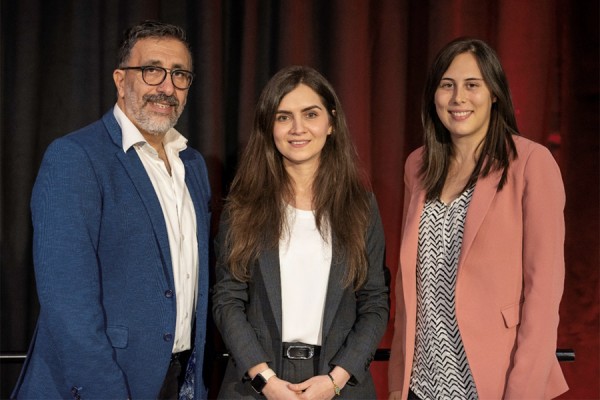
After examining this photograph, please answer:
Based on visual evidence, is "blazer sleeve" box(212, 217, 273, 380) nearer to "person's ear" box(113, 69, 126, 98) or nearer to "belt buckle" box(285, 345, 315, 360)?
"belt buckle" box(285, 345, 315, 360)

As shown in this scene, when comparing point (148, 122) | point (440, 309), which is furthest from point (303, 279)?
point (148, 122)

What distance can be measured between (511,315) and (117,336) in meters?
1.12

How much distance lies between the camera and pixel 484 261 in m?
1.90

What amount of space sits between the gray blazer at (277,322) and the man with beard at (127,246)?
114 mm

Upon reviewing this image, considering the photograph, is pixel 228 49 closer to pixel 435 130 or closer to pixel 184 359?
pixel 435 130

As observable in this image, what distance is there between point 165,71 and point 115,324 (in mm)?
810

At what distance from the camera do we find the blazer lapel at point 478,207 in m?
1.90

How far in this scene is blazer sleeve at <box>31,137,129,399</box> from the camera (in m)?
1.73

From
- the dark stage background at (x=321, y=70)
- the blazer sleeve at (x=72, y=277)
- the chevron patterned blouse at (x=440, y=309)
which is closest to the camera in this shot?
the blazer sleeve at (x=72, y=277)

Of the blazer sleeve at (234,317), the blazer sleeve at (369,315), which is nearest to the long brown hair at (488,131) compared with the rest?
the blazer sleeve at (369,315)

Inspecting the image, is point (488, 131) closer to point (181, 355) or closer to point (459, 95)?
point (459, 95)

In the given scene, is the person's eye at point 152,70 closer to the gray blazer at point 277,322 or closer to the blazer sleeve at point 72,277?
the blazer sleeve at point 72,277

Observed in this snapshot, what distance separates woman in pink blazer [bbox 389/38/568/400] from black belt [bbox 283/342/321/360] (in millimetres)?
308

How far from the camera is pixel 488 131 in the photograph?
80.8 inches
